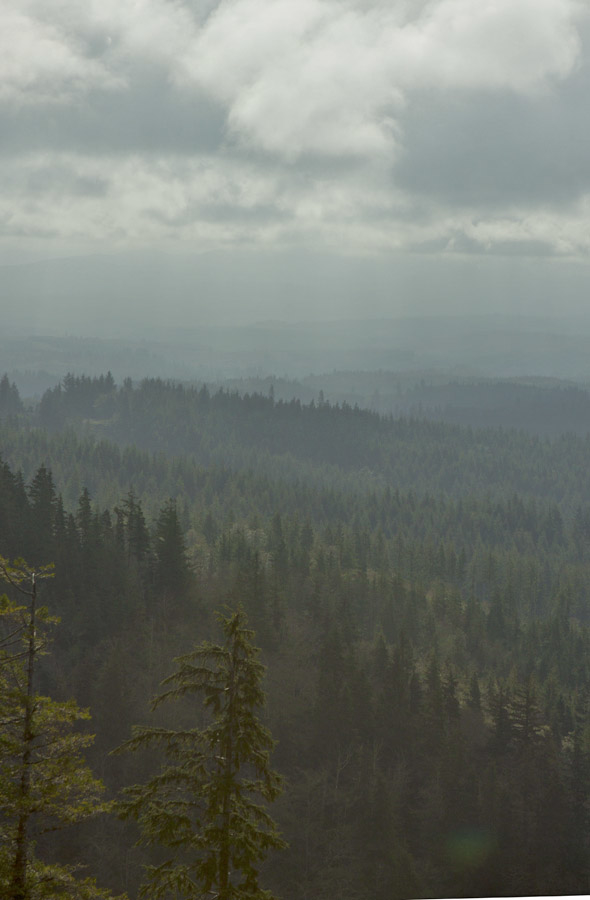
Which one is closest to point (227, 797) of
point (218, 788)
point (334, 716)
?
point (218, 788)

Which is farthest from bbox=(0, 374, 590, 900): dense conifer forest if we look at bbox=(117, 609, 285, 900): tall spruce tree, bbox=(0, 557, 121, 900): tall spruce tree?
bbox=(0, 557, 121, 900): tall spruce tree

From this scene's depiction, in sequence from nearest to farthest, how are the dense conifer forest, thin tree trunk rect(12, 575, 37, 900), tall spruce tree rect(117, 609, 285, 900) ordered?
1. thin tree trunk rect(12, 575, 37, 900)
2. tall spruce tree rect(117, 609, 285, 900)
3. the dense conifer forest

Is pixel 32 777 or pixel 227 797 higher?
pixel 32 777

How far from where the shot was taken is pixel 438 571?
360 feet

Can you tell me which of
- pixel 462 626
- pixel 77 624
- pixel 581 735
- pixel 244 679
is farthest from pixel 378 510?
pixel 244 679

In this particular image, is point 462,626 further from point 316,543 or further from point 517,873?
point 517,873

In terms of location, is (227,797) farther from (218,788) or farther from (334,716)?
(334,716)

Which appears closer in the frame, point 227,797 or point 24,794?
point 24,794

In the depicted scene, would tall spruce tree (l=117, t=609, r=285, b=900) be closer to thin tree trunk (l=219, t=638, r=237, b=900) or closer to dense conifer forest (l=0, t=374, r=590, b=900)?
thin tree trunk (l=219, t=638, r=237, b=900)

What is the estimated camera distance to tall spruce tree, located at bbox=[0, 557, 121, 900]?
32.8ft

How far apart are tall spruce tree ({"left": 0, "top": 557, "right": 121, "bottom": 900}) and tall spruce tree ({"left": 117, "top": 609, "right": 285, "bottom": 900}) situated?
81 cm

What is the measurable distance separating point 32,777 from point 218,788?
2744 millimetres

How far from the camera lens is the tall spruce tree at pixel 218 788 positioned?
10.7m

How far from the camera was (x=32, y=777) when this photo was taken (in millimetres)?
10633
